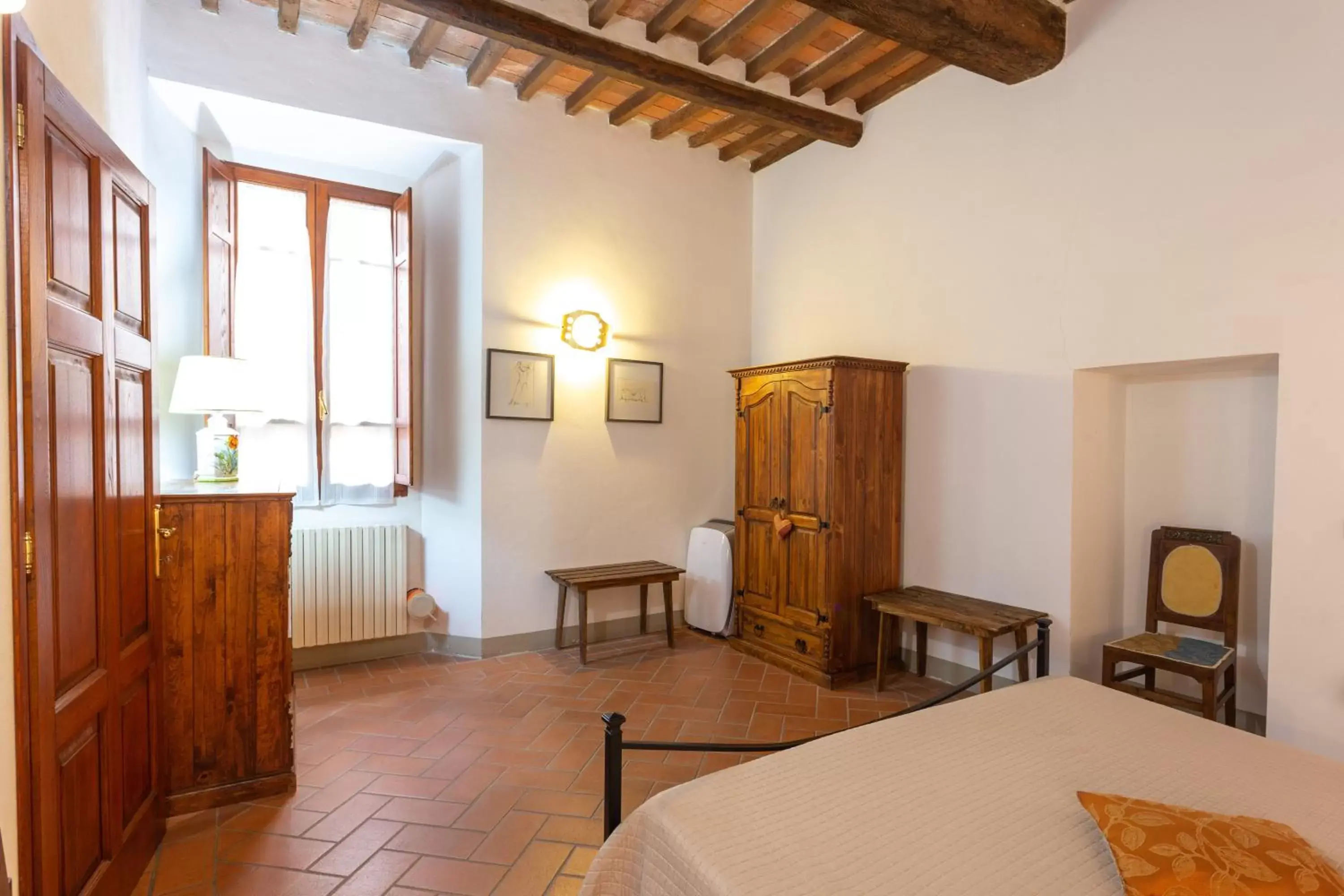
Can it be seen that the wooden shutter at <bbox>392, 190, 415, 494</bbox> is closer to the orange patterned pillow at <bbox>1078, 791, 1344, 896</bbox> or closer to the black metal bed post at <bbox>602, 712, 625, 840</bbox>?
the black metal bed post at <bbox>602, 712, 625, 840</bbox>

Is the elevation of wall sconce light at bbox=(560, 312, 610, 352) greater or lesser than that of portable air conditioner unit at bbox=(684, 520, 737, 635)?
greater

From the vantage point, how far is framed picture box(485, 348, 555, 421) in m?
4.37

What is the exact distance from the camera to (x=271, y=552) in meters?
2.68

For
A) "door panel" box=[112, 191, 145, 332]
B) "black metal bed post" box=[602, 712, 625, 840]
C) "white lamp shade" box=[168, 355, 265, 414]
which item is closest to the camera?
"black metal bed post" box=[602, 712, 625, 840]

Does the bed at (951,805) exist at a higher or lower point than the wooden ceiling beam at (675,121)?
lower

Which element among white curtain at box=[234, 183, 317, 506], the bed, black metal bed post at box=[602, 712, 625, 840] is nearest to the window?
white curtain at box=[234, 183, 317, 506]

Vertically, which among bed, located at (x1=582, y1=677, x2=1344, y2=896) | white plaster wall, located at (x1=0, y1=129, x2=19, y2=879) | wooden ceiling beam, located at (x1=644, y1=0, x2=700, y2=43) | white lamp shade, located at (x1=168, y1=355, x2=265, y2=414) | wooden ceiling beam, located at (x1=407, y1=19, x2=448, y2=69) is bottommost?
bed, located at (x1=582, y1=677, x2=1344, y2=896)

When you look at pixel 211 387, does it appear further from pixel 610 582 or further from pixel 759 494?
pixel 759 494

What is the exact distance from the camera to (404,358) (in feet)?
14.4

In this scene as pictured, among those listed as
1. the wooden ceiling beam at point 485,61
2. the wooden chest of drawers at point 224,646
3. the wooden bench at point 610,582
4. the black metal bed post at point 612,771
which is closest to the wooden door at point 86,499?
the wooden chest of drawers at point 224,646

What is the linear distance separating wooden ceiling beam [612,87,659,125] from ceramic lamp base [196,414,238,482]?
3.07 meters

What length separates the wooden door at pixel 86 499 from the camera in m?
1.57

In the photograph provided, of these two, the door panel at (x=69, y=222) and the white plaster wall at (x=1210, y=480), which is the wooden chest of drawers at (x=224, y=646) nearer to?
the door panel at (x=69, y=222)

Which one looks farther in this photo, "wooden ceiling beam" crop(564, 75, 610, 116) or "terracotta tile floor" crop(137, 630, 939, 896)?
"wooden ceiling beam" crop(564, 75, 610, 116)
